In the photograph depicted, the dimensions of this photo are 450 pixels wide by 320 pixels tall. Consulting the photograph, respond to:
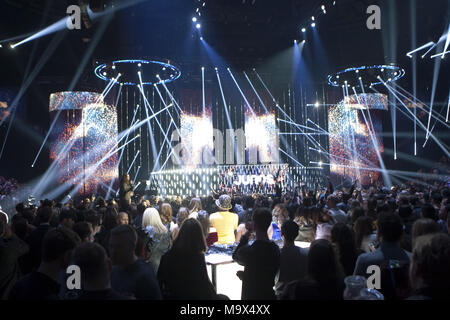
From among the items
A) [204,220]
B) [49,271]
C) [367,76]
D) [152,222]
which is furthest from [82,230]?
[367,76]

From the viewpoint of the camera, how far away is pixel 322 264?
1779 millimetres

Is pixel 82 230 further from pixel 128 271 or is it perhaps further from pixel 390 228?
pixel 390 228

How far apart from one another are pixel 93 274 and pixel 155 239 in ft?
6.16

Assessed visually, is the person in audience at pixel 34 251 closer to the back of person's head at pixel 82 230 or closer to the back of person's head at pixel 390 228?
the back of person's head at pixel 82 230

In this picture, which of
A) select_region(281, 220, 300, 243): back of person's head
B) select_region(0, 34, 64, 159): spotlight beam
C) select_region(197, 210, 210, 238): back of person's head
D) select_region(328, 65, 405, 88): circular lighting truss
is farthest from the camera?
select_region(328, 65, 405, 88): circular lighting truss

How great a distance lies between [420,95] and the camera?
47.5 feet

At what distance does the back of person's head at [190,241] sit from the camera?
2.44 m

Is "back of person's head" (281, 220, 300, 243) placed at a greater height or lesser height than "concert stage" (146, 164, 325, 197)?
lesser

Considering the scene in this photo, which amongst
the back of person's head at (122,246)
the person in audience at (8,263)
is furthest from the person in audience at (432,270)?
the person in audience at (8,263)

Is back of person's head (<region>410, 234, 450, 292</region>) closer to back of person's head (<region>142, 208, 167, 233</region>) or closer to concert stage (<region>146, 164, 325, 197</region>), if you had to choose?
back of person's head (<region>142, 208, 167, 233</region>)

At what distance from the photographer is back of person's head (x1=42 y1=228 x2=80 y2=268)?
207cm

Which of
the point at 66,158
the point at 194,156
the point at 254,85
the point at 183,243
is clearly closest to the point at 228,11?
the point at 254,85

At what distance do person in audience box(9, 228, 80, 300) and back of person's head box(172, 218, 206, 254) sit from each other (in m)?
0.66

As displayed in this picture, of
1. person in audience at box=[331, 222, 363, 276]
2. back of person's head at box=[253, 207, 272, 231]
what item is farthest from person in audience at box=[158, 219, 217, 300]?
person in audience at box=[331, 222, 363, 276]
